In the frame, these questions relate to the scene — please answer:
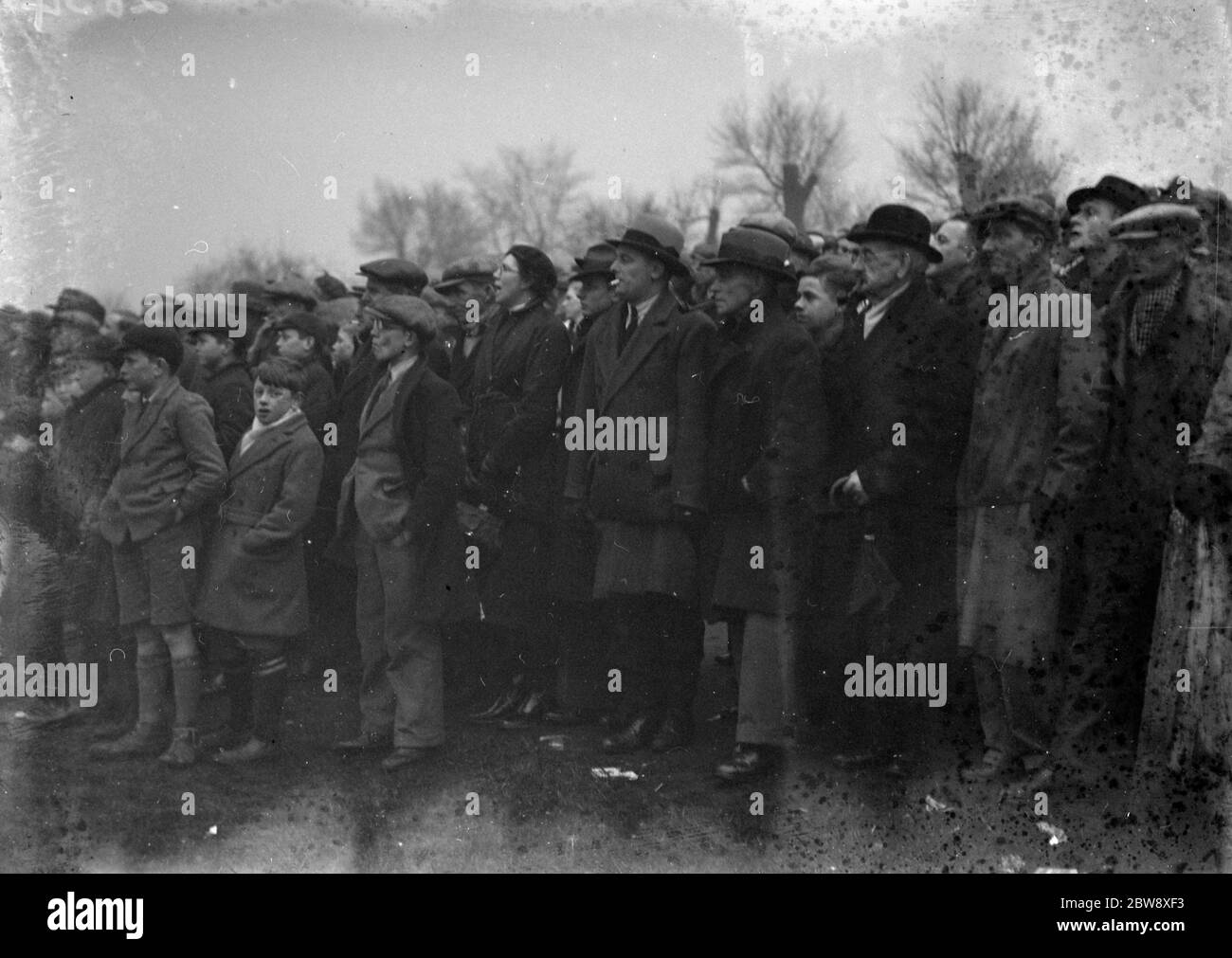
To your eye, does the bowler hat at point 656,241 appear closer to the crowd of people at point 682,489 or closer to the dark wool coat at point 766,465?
the crowd of people at point 682,489

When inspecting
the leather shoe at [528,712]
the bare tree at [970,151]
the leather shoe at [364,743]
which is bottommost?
the leather shoe at [364,743]

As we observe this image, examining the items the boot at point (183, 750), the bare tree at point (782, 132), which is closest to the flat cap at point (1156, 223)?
the bare tree at point (782, 132)

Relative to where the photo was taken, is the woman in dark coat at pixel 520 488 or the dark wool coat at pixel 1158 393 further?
the woman in dark coat at pixel 520 488

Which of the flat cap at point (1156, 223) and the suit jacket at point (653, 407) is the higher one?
the flat cap at point (1156, 223)

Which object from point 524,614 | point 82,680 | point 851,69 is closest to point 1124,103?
point 851,69

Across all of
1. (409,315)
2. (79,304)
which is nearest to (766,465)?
(409,315)

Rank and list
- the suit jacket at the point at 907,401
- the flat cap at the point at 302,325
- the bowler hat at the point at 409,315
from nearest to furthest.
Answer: the suit jacket at the point at 907,401
the bowler hat at the point at 409,315
the flat cap at the point at 302,325

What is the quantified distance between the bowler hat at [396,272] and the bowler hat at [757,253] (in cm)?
114

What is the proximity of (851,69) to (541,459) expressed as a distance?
76.2 inches

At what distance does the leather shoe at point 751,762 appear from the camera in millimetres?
6211

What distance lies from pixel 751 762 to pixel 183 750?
2.20 m

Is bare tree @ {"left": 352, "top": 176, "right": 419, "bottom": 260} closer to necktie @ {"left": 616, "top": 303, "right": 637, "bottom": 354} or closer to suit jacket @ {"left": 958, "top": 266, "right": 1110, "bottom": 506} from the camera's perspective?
necktie @ {"left": 616, "top": 303, "right": 637, "bottom": 354}

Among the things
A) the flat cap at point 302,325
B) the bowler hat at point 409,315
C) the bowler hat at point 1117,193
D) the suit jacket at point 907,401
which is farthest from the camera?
the flat cap at point 302,325

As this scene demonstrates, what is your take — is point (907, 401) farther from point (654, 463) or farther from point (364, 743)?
point (364, 743)
